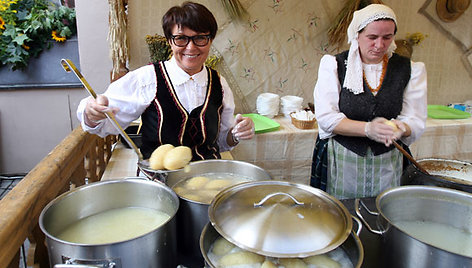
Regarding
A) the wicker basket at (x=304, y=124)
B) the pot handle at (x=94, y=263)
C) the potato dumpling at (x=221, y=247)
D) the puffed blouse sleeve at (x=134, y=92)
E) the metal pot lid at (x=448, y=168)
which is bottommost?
the wicker basket at (x=304, y=124)

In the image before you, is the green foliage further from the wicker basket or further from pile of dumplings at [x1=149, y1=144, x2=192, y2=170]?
pile of dumplings at [x1=149, y1=144, x2=192, y2=170]

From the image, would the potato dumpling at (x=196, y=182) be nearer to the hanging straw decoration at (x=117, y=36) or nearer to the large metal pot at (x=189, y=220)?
the large metal pot at (x=189, y=220)

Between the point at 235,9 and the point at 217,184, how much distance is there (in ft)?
7.11

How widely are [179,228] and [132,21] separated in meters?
2.32

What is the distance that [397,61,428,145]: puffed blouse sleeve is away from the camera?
1653mm

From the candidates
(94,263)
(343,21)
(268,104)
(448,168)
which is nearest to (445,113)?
(343,21)

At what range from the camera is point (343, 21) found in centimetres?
301

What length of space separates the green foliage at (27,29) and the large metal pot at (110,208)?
3.63 m

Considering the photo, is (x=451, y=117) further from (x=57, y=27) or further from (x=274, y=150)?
(x=57, y=27)

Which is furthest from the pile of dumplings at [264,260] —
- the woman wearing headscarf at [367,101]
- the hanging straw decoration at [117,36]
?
the hanging straw decoration at [117,36]

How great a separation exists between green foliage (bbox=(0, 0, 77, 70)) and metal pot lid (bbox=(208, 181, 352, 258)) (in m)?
3.95

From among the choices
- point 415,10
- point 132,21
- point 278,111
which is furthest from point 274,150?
point 415,10

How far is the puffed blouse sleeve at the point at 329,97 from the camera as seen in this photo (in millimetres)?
1683

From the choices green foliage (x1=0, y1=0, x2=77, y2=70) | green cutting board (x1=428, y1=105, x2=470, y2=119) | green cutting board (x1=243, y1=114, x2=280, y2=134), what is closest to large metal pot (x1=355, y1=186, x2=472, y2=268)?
green cutting board (x1=243, y1=114, x2=280, y2=134)
